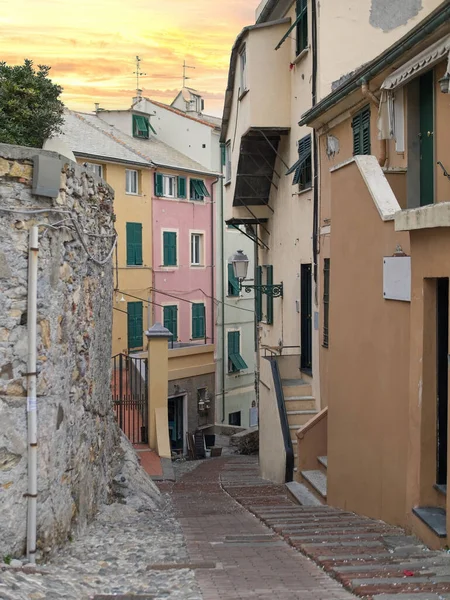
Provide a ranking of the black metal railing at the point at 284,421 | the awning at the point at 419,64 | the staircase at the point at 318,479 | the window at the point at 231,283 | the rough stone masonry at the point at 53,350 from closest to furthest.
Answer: the rough stone masonry at the point at 53,350
the awning at the point at 419,64
the staircase at the point at 318,479
the black metal railing at the point at 284,421
the window at the point at 231,283

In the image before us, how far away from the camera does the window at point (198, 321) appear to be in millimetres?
37156

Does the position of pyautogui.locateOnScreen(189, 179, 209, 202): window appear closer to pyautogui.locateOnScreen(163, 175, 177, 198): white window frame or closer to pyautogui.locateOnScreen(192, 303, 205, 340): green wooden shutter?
pyautogui.locateOnScreen(163, 175, 177, 198): white window frame

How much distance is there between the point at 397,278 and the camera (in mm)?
8312

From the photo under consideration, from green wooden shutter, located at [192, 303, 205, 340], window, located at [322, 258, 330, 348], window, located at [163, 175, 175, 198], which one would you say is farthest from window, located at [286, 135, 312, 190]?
green wooden shutter, located at [192, 303, 205, 340]

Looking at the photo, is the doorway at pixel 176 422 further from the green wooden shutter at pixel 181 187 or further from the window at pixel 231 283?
the green wooden shutter at pixel 181 187

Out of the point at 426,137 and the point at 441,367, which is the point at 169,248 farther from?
the point at 441,367

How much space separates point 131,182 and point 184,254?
15.0 feet

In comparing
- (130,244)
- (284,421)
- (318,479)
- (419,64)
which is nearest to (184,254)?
(130,244)

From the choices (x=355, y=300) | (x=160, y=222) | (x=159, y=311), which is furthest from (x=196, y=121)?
(x=355, y=300)

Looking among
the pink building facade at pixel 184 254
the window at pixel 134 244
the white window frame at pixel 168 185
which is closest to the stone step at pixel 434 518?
the window at pixel 134 244

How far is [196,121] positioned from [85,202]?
99.2ft

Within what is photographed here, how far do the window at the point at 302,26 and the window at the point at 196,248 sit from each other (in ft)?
66.2

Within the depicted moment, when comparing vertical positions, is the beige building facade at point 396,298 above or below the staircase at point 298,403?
above

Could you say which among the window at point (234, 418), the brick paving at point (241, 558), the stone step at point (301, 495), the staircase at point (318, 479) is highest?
the brick paving at point (241, 558)
